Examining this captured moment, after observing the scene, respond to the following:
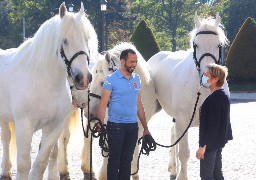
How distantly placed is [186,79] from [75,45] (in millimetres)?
2192

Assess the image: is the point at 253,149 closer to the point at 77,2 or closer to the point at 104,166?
the point at 104,166

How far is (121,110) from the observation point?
582cm

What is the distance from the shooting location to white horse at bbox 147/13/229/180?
684cm

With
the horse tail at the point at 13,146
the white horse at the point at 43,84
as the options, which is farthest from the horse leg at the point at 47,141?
the horse tail at the point at 13,146

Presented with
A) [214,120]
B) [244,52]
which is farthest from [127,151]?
[244,52]

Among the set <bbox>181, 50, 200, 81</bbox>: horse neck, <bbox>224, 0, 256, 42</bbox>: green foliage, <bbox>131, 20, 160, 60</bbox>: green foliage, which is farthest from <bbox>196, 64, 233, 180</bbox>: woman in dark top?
<bbox>224, 0, 256, 42</bbox>: green foliage

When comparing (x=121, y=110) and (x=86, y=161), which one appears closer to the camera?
(x=121, y=110)

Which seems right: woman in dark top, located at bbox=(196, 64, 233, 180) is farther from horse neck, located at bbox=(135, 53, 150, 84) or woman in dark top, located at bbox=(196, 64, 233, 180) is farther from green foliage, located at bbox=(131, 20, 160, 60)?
green foliage, located at bbox=(131, 20, 160, 60)

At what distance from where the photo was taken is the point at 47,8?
52.7m

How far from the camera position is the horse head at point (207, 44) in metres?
6.71

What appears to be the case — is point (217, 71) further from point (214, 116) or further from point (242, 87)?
point (242, 87)

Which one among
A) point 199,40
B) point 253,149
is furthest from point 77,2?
point 199,40

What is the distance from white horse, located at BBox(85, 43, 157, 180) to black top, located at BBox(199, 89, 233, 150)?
1392 mm

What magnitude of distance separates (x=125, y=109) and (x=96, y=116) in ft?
2.21
